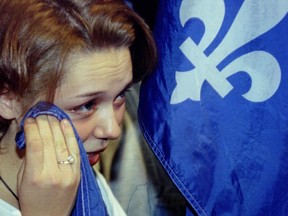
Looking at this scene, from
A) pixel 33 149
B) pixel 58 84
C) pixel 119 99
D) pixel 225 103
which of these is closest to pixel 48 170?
pixel 33 149

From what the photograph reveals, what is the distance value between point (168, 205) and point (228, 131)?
57 cm

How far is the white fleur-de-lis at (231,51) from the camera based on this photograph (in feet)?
4.44

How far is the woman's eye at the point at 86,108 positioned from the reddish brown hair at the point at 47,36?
74 mm

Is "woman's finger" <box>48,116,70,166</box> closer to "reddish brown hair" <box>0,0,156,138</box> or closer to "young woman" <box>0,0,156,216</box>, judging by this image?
"young woman" <box>0,0,156,216</box>

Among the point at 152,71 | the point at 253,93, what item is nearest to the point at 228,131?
the point at 253,93

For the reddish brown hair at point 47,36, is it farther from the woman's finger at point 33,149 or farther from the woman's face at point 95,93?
the woman's finger at point 33,149

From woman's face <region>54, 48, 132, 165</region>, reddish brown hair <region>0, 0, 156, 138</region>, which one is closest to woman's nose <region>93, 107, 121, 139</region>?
woman's face <region>54, 48, 132, 165</region>

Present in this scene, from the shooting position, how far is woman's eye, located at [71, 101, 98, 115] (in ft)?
4.07

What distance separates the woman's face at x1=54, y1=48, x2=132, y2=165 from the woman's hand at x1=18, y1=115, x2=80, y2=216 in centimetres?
11

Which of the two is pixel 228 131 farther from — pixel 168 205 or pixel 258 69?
pixel 168 205

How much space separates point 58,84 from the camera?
1205 millimetres

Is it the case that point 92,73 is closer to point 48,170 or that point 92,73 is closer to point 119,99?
point 119,99

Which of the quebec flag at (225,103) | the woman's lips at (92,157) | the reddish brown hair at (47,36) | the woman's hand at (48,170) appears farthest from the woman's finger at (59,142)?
the quebec flag at (225,103)

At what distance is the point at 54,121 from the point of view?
1.10 meters
